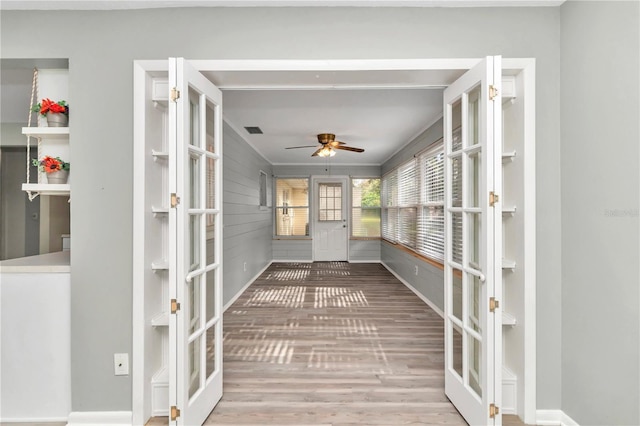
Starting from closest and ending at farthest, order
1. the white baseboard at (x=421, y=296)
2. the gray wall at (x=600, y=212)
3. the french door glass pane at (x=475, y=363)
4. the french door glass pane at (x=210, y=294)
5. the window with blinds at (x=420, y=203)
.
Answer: the gray wall at (x=600, y=212) → the french door glass pane at (x=475, y=363) → the french door glass pane at (x=210, y=294) → the white baseboard at (x=421, y=296) → the window with blinds at (x=420, y=203)

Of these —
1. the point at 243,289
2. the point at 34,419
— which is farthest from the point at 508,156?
the point at 243,289

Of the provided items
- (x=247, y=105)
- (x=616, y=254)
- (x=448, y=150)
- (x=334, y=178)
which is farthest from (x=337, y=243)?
(x=616, y=254)

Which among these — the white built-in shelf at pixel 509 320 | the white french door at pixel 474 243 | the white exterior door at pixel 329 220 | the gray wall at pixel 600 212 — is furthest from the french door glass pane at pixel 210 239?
the white exterior door at pixel 329 220

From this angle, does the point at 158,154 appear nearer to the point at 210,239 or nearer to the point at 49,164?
the point at 210,239

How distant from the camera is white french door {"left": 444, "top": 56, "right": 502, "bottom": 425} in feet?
5.60

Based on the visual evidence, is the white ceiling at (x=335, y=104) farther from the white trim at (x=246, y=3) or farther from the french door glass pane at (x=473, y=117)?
the white trim at (x=246, y=3)

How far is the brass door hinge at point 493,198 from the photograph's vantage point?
1.70 meters

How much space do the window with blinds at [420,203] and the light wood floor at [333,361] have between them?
34.7 inches

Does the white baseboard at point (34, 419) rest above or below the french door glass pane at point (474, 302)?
below

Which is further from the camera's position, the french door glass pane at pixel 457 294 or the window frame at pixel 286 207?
the window frame at pixel 286 207

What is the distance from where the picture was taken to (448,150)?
2.14 metres

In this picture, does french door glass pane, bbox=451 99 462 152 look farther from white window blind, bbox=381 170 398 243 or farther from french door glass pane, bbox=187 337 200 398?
white window blind, bbox=381 170 398 243

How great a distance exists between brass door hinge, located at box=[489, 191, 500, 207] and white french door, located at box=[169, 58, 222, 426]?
1560 millimetres

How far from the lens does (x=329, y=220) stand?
8367 mm
